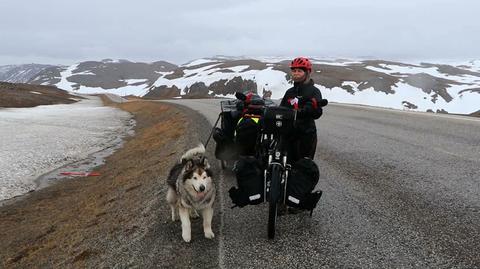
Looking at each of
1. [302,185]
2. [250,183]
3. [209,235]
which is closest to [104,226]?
[209,235]

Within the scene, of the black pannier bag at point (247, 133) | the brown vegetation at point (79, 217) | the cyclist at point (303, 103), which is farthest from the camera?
the black pannier bag at point (247, 133)

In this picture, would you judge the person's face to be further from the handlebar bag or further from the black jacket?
the handlebar bag

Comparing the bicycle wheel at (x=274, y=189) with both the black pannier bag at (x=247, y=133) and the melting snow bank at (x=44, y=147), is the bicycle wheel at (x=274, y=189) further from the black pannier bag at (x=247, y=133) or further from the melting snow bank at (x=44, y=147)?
the melting snow bank at (x=44, y=147)

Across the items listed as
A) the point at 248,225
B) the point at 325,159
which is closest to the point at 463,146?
the point at 325,159

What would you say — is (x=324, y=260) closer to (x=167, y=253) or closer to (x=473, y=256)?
(x=473, y=256)

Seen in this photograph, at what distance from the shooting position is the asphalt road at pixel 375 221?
→ 620 centimetres

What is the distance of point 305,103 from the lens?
674 centimetres

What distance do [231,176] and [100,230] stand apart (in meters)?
3.74

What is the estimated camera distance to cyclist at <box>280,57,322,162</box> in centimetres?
673

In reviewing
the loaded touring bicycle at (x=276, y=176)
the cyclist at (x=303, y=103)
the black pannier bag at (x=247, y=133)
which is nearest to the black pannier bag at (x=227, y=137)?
the black pannier bag at (x=247, y=133)

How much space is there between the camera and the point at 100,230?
9.75 m

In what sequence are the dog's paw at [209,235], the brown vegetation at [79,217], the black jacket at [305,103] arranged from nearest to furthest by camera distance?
the black jacket at [305,103], the dog's paw at [209,235], the brown vegetation at [79,217]

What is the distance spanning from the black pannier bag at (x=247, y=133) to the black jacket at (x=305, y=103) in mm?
2077

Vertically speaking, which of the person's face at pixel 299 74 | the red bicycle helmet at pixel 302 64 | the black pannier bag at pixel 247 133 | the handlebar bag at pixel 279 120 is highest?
the red bicycle helmet at pixel 302 64
